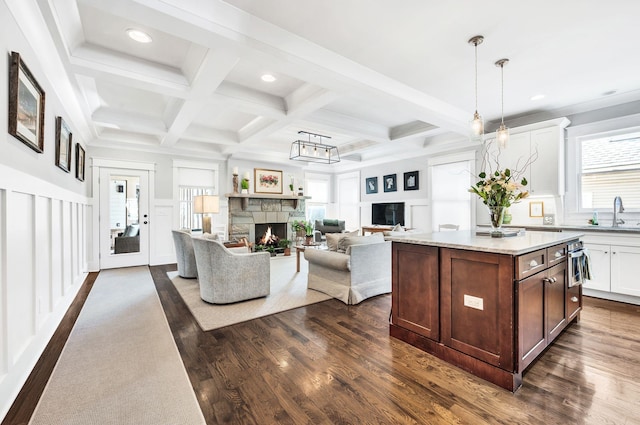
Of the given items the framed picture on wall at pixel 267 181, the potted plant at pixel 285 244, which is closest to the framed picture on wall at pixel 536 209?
the potted plant at pixel 285 244

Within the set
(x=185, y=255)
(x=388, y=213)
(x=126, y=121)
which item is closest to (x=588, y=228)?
(x=388, y=213)

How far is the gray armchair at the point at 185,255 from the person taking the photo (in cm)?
446

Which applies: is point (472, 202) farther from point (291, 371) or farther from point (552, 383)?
point (291, 371)

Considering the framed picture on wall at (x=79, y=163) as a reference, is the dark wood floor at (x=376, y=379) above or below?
below

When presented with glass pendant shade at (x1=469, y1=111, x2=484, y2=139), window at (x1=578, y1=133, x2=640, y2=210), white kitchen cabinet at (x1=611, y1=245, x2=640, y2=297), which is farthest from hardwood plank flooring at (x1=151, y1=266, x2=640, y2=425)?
glass pendant shade at (x1=469, y1=111, x2=484, y2=139)

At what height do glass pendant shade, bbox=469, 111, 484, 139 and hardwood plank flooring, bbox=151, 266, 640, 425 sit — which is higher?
glass pendant shade, bbox=469, 111, 484, 139

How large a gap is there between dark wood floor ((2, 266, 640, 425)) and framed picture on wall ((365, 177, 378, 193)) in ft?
17.1

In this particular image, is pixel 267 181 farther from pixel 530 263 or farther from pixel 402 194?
pixel 530 263

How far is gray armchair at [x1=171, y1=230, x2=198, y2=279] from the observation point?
4461 millimetres

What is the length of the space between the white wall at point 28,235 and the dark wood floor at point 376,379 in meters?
0.51

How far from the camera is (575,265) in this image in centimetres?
259

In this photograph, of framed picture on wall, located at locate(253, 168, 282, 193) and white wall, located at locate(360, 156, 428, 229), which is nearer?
white wall, located at locate(360, 156, 428, 229)

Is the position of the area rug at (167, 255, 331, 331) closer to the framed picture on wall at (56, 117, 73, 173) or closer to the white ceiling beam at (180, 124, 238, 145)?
the framed picture on wall at (56, 117, 73, 173)

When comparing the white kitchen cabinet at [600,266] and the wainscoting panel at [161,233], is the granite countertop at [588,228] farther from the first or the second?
the wainscoting panel at [161,233]
